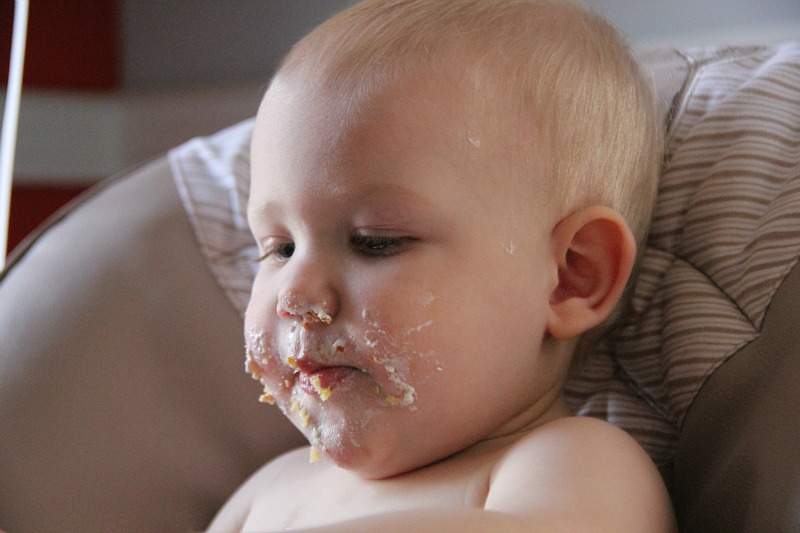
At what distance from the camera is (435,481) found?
2.30ft

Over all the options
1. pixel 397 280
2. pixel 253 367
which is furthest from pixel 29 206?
pixel 397 280

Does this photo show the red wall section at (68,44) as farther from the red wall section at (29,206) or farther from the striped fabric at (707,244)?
the striped fabric at (707,244)

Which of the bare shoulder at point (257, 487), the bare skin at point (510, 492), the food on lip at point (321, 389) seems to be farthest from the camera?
the bare shoulder at point (257, 487)

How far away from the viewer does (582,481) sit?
606 millimetres

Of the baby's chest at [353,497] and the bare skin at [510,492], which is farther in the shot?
the baby's chest at [353,497]

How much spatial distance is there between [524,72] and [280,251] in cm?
25

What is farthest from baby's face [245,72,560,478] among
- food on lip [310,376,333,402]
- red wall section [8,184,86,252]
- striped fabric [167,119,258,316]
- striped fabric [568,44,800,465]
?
red wall section [8,184,86,252]

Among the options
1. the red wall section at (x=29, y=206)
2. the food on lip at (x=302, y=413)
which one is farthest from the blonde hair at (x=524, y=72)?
the red wall section at (x=29, y=206)

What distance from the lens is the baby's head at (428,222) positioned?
25.9 inches

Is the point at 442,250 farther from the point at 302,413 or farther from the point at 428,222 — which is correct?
the point at 302,413

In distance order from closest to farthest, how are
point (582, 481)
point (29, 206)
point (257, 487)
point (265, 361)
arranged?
point (582, 481) → point (265, 361) → point (257, 487) → point (29, 206)

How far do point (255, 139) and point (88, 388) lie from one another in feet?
1.10

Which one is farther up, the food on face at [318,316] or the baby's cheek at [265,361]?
→ the food on face at [318,316]

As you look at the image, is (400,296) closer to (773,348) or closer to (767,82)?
(773,348)
